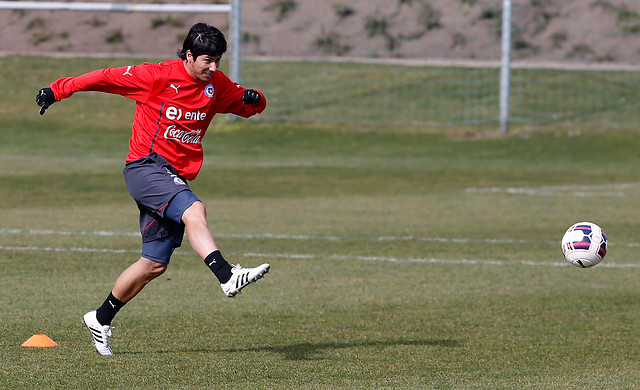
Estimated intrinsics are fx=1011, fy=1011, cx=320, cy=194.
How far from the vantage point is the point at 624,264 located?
10.3m

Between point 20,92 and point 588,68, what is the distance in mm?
15020

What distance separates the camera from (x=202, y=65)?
21.2ft

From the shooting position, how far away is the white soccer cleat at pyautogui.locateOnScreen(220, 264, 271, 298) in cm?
574

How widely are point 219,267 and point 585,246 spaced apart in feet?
10.5

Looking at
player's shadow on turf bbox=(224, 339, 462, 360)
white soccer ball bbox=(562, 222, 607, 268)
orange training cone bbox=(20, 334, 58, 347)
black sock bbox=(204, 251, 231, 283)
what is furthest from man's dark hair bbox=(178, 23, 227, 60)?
white soccer ball bbox=(562, 222, 607, 268)

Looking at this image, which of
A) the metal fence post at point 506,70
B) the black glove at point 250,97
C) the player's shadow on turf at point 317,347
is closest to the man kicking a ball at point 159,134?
the black glove at point 250,97

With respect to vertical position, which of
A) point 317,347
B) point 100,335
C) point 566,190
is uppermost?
point 100,335

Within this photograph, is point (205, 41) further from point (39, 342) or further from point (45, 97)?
point (39, 342)

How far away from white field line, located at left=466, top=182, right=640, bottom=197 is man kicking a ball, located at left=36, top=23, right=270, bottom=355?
9.87 m

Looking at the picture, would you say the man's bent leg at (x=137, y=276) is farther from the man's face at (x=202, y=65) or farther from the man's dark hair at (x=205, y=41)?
the man's dark hair at (x=205, y=41)

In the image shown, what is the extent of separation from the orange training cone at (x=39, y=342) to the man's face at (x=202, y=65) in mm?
1945

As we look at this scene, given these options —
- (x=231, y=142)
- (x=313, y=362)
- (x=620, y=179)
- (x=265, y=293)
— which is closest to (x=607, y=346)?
(x=313, y=362)

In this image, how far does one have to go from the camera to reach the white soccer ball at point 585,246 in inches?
305

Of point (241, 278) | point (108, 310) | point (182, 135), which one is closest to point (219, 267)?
point (241, 278)
